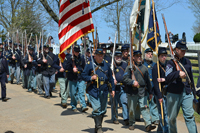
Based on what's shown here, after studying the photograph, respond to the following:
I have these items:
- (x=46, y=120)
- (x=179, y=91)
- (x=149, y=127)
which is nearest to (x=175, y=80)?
(x=179, y=91)

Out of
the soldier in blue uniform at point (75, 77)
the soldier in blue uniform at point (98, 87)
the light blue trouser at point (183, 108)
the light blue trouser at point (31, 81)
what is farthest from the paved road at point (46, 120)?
the light blue trouser at point (31, 81)

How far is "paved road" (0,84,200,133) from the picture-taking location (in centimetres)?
778

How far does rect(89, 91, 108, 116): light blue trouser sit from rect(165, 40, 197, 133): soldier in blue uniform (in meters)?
1.86

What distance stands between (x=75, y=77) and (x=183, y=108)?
5094 mm

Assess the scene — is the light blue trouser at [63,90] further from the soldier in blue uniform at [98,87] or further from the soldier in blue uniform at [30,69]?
the soldier in blue uniform at [30,69]

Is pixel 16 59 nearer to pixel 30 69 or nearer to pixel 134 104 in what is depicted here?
pixel 30 69

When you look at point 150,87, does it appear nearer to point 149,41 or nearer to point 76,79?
point 149,41

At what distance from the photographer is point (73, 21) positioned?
8.96 m

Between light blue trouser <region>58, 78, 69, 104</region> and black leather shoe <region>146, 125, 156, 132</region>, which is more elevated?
light blue trouser <region>58, 78, 69, 104</region>

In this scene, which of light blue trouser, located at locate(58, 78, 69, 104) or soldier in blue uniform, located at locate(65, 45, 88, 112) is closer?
soldier in blue uniform, located at locate(65, 45, 88, 112)

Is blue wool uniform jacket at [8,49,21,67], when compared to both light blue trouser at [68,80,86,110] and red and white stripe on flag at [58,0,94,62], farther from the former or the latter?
red and white stripe on flag at [58,0,94,62]

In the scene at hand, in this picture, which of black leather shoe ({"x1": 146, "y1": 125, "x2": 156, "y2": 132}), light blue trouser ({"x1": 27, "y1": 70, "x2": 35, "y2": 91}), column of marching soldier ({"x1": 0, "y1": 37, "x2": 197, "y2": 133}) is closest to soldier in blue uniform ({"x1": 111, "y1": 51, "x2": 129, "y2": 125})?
column of marching soldier ({"x1": 0, "y1": 37, "x2": 197, "y2": 133})

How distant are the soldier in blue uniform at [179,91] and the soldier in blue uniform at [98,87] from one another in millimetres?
1854

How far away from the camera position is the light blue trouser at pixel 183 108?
5.73 meters
